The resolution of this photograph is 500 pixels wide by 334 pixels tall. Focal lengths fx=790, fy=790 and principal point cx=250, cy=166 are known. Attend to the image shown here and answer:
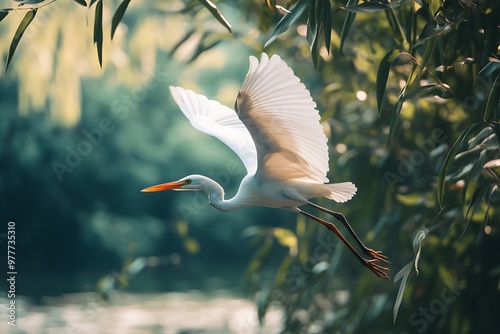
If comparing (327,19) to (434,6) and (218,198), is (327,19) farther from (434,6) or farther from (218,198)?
(218,198)

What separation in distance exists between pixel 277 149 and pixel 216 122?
40 centimetres

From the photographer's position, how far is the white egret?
4.28ft

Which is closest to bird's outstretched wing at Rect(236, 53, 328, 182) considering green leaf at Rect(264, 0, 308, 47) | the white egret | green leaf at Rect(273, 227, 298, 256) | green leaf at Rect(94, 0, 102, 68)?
the white egret

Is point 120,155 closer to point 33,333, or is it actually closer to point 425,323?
point 33,333

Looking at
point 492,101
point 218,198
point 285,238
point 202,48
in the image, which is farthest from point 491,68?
point 285,238

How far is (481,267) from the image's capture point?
2.40 m

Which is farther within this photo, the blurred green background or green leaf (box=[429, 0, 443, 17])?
the blurred green background

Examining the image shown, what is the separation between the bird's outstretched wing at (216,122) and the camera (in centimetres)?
170

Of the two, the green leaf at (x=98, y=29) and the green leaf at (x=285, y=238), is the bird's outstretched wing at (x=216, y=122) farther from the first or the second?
the green leaf at (x=285, y=238)

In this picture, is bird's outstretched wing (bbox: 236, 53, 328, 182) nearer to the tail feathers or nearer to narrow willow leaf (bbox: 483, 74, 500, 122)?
the tail feathers

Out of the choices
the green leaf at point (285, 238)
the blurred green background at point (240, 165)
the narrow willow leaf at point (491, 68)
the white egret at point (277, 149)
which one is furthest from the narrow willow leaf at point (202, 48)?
the narrow willow leaf at point (491, 68)

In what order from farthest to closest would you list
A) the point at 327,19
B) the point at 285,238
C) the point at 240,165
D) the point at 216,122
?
the point at 240,165 < the point at 285,238 < the point at 216,122 < the point at 327,19

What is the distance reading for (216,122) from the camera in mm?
1808

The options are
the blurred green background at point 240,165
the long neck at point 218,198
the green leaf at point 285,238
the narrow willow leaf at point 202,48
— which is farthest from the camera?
the green leaf at point 285,238
